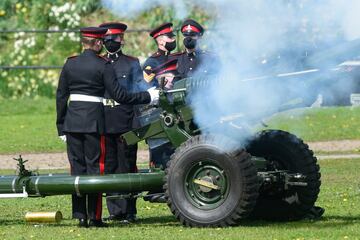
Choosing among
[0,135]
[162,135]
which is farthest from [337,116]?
[162,135]

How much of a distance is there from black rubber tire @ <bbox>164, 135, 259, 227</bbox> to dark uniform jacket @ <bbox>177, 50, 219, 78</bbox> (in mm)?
1523

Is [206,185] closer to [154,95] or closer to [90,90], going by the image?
[154,95]

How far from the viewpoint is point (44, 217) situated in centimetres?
1290

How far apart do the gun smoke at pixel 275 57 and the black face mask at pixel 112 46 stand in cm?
143

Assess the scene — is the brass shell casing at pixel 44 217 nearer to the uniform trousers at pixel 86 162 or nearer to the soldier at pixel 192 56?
the uniform trousers at pixel 86 162

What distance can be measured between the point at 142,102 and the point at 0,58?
1590cm

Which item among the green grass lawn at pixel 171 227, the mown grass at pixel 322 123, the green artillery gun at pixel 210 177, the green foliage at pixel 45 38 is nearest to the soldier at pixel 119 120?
the green grass lawn at pixel 171 227

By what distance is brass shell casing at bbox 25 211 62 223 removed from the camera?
1288 centimetres

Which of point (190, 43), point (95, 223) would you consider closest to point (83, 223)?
point (95, 223)

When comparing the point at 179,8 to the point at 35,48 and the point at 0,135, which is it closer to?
the point at 0,135

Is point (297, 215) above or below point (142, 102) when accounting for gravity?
below

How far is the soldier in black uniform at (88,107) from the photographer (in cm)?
1268

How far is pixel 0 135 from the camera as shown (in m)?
23.4

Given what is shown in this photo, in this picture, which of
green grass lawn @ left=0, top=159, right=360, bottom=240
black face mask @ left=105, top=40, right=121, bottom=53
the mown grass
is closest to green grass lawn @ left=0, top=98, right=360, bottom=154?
the mown grass
